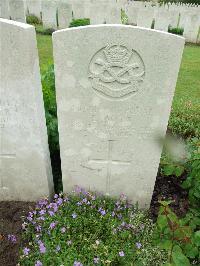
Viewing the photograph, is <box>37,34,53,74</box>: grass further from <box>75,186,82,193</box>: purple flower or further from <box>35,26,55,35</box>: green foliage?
<box>75,186,82,193</box>: purple flower

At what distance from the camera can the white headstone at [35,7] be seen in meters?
13.0

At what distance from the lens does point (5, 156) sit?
9.84ft

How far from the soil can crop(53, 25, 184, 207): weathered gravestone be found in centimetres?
31

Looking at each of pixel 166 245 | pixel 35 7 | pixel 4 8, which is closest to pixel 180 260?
pixel 166 245

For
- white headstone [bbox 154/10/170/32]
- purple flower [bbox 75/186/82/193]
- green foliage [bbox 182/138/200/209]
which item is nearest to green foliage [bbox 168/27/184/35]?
white headstone [bbox 154/10/170/32]

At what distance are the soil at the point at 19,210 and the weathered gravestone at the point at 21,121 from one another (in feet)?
0.49

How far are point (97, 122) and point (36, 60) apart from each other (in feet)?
2.31

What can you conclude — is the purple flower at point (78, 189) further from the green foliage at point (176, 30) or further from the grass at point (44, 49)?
the green foliage at point (176, 30)

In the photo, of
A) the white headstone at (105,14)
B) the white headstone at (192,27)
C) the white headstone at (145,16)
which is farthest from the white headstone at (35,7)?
the white headstone at (192,27)

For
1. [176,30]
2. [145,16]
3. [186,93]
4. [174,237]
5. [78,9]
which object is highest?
[174,237]

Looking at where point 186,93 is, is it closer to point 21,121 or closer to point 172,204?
point 172,204

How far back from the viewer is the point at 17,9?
11.0m

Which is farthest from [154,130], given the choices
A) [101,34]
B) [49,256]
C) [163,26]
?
[163,26]

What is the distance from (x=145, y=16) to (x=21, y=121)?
33.8 ft
